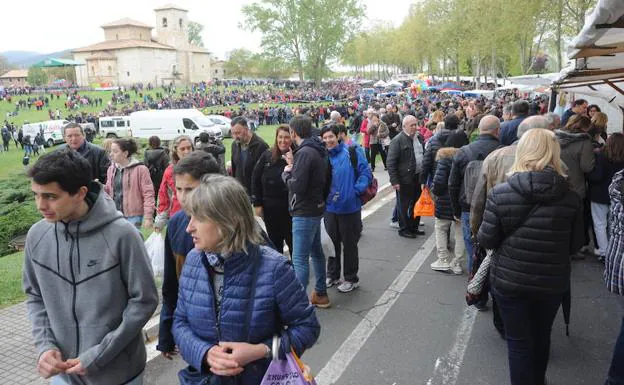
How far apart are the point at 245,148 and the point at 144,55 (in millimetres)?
83211

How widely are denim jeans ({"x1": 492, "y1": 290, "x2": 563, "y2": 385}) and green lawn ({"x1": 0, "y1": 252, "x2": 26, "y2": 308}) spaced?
16.6ft

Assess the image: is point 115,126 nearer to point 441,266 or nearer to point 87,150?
point 87,150

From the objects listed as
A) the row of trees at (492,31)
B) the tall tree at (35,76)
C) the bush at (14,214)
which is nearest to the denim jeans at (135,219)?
the bush at (14,214)

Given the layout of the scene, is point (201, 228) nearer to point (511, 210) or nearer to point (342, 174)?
point (511, 210)

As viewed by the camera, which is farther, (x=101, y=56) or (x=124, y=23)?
(x=124, y=23)

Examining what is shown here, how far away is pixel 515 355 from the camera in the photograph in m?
2.95

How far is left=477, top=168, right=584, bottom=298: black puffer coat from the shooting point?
2732mm

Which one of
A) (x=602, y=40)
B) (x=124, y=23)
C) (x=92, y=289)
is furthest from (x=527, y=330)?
(x=124, y=23)

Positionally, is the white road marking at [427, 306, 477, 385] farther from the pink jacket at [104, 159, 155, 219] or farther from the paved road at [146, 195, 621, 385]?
the pink jacket at [104, 159, 155, 219]

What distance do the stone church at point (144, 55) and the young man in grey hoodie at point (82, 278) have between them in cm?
8466

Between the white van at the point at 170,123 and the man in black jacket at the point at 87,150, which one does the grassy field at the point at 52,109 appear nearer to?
the white van at the point at 170,123

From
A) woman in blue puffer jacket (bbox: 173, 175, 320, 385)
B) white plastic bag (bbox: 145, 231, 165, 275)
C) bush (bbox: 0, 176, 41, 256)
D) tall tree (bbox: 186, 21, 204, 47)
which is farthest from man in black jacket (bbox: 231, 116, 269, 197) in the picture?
tall tree (bbox: 186, 21, 204, 47)

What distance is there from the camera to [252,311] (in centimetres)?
184

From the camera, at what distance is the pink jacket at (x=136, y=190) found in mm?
5145
